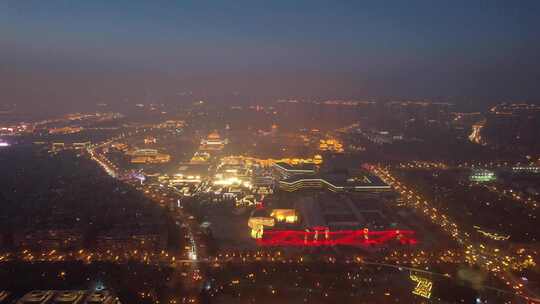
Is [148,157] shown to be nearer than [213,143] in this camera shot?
Yes

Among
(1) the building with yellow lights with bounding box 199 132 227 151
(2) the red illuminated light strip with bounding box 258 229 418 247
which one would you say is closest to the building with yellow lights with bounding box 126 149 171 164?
(1) the building with yellow lights with bounding box 199 132 227 151

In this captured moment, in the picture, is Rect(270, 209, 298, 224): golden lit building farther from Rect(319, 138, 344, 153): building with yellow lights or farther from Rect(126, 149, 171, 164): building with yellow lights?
Rect(319, 138, 344, 153): building with yellow lights

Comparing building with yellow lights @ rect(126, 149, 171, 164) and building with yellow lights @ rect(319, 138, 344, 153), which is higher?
building with yellow lights @ rect(319, 138, 344, 153)

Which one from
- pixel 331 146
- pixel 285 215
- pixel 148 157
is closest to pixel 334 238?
pixel 285 215

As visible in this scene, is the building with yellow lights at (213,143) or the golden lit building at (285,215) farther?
the building with yellow lights at (213,143)

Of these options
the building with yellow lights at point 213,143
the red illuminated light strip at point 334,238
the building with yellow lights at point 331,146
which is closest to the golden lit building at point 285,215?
the red illuminated light strip at point 334,238

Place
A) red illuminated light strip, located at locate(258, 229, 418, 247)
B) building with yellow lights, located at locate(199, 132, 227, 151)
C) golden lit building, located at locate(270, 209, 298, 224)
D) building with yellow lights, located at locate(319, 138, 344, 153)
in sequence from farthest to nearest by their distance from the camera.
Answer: building with yellow lights, located at locate(199, 132, 227, 151)
building with yellow lights, located at locate(319, 138, 344, 153)
golden lit building, located at locate(270, 209, 298, 224)
red illuminated light strip, located at locate(258, 229, 418, 247)

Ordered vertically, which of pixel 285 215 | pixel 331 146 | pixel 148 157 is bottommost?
pixel 148 157

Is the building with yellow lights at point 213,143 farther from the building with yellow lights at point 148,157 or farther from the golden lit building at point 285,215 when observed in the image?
the golden lit building at point 285,215

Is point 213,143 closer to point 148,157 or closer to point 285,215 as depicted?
point 148,157

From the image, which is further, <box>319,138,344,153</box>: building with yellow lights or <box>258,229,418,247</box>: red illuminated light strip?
<box>319,138,344,153</box>: building with yellow lights

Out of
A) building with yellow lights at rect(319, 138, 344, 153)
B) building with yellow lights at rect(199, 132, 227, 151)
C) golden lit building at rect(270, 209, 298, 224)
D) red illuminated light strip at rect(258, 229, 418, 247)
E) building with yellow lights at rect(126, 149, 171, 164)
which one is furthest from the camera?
building with yellow lights at rect(199, 132, 227, 151)

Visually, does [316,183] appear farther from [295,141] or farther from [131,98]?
[131,98]
